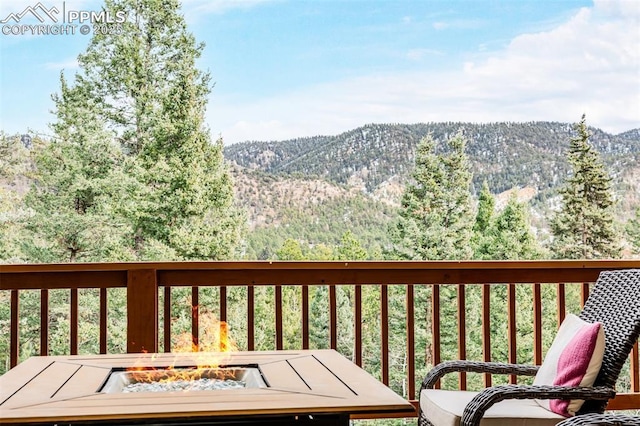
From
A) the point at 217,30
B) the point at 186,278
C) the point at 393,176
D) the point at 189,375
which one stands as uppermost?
the point at 217,30

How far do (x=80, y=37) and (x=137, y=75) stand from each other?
1286 mm

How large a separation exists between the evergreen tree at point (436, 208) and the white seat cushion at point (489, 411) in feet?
27.1

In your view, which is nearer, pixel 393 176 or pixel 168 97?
pixel 393 176

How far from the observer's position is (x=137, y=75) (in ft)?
42.0

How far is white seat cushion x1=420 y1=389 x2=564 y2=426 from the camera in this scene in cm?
260

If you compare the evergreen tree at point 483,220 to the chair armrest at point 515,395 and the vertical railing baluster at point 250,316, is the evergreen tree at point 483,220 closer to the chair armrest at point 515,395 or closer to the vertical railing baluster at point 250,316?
the vertical railing baluster at point 250,316

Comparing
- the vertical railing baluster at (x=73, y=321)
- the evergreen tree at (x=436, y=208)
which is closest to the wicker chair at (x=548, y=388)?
the vertical railing baluster at (x=73, y=321)

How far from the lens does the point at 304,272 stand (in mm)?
3672

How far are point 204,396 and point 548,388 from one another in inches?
49.1

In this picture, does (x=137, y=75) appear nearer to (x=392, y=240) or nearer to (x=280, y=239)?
(x=280, y=239)

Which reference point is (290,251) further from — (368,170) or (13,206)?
(13,206)

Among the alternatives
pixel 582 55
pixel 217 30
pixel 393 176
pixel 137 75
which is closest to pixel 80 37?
pixel 137 75

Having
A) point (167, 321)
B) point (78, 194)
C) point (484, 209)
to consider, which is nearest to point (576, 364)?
point (167, 321)

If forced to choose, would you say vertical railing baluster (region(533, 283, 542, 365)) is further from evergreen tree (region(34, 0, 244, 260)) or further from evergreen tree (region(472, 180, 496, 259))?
evergreen tree (region(34, 0, 244, 260))
